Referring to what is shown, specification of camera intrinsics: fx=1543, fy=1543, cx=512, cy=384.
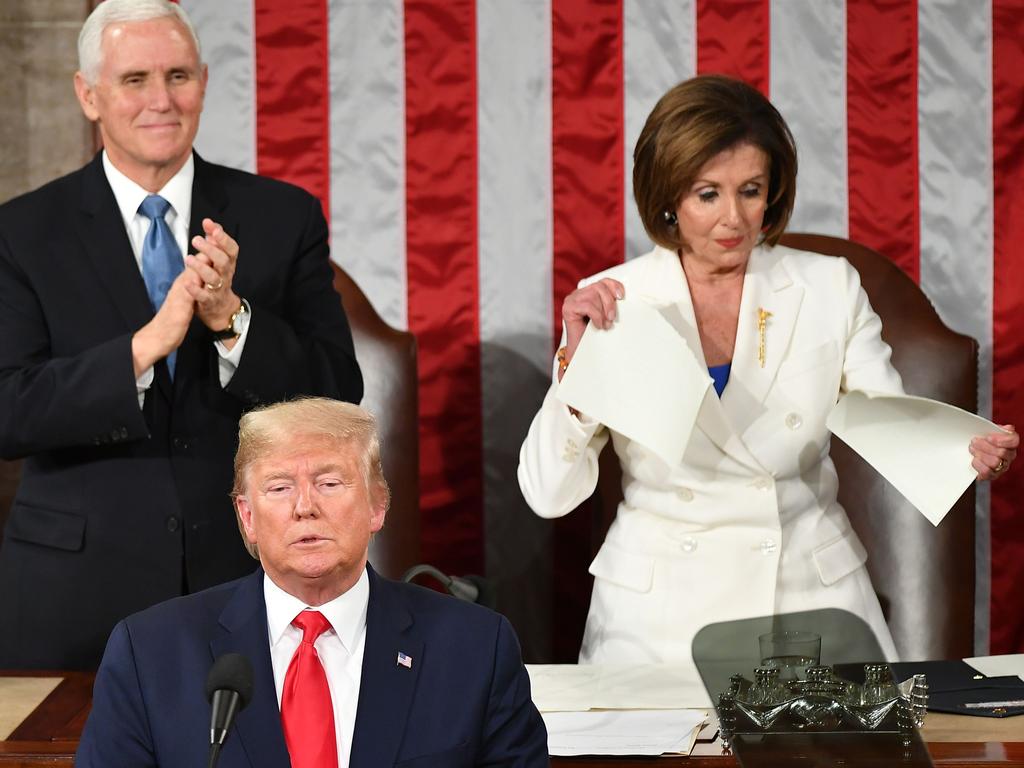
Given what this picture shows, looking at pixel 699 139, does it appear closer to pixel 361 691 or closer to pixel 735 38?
pixel 735 38

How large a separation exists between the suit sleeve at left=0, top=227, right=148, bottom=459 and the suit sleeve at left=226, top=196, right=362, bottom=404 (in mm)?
189

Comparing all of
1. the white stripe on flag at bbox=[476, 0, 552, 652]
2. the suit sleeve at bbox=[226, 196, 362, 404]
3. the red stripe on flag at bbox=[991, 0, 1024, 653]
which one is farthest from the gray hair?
the red stripe on flag at bbox=[991, 0, 1024, 653]

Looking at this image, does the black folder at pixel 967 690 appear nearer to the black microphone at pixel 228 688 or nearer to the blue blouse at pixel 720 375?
the blue blouse at pixel 720 375

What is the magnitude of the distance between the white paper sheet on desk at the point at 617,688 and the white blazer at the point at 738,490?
0.34 meters

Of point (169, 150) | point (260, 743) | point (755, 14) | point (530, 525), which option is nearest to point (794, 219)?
point (755, 14)

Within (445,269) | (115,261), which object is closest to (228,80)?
(445,269)

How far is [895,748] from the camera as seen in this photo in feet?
7.19

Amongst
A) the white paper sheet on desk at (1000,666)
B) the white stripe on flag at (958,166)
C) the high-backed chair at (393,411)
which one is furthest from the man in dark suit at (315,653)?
the white stripe on flag at (958,166)

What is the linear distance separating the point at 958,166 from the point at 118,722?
2913 mm

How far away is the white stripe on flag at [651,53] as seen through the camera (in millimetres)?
4109

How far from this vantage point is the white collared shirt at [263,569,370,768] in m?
2.12

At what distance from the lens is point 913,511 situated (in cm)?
380

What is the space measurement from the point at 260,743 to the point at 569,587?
2252 mm

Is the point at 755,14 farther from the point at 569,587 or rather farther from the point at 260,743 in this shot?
the point at 260,743
